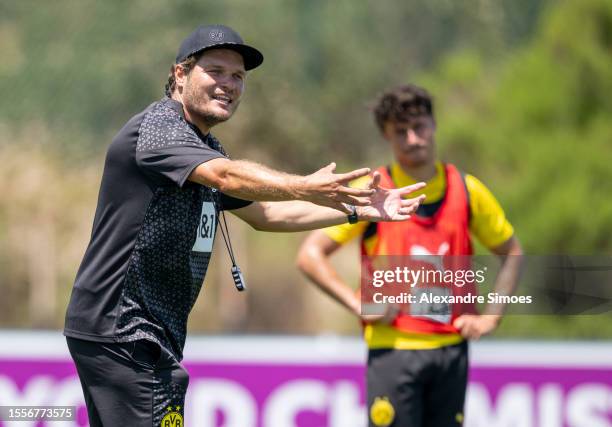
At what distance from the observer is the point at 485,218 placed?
559cm

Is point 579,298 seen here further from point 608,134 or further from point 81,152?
point 81,152

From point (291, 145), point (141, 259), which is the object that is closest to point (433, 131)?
point (141, 259)

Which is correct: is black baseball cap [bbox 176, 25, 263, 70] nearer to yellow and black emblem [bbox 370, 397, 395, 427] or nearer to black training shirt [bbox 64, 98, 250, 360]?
black training shirt [bbox 64, 98, 250, 360]

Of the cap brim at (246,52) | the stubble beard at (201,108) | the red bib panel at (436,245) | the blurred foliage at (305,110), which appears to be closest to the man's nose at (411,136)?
the red bib panel at (436,245)

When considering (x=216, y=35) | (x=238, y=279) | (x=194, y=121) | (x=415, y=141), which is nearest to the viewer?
(x=216, y=35)

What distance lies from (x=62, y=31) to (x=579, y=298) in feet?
117

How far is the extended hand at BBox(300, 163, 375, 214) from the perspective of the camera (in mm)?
A: 3604

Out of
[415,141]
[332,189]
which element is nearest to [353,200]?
[332,189]

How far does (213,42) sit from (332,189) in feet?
2.63

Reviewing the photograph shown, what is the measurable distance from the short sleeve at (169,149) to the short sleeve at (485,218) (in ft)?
6.80

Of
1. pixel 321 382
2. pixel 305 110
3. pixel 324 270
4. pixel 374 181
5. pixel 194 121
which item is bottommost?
pixel 321 382

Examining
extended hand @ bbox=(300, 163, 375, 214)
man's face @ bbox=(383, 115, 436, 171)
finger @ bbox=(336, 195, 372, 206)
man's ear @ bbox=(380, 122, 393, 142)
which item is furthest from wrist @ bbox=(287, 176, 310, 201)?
man's ear @ bbox=(380, 122, 393, 142)

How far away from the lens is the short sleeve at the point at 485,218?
5574mm

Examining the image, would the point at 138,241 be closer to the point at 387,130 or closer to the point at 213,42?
the point at 213,42
